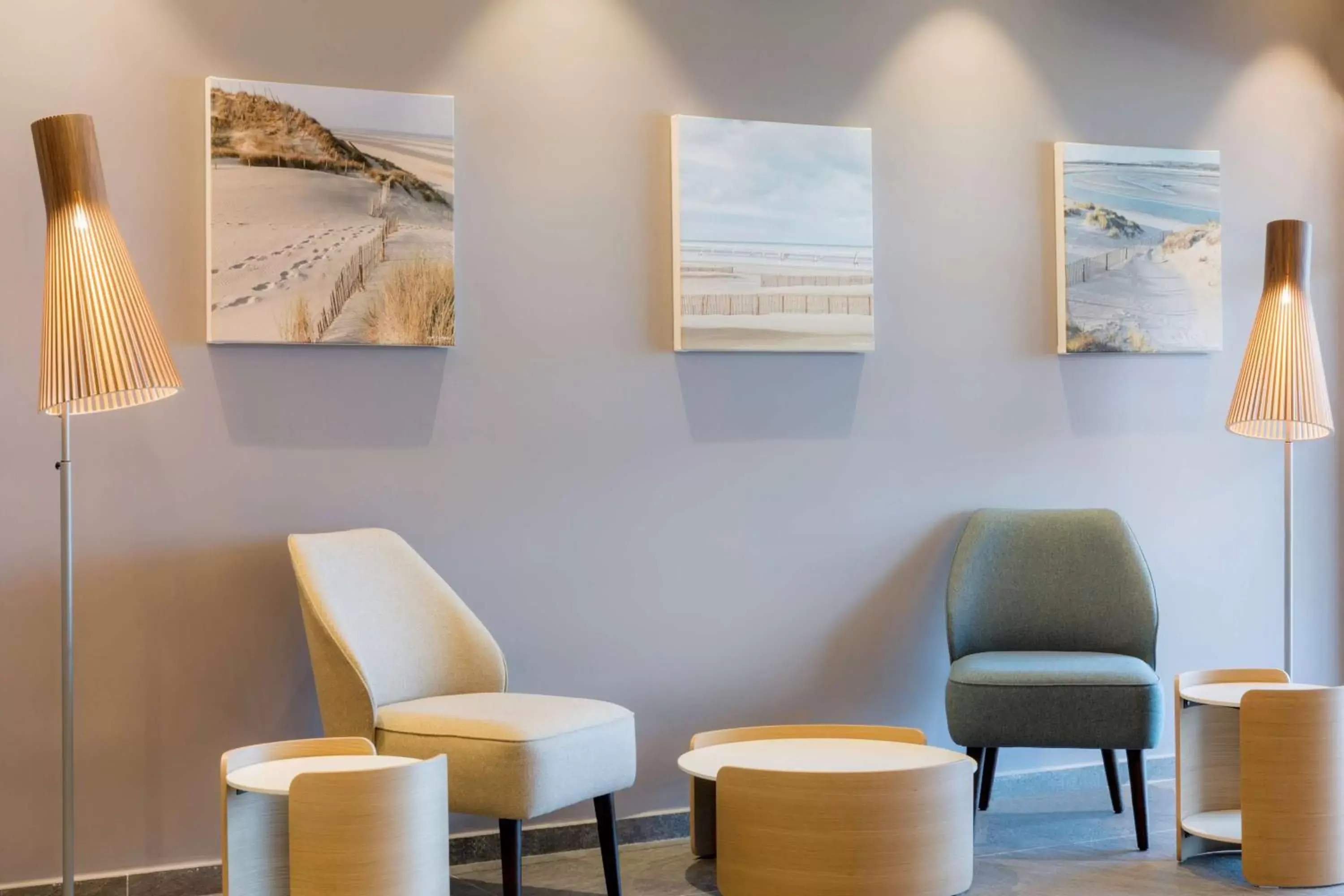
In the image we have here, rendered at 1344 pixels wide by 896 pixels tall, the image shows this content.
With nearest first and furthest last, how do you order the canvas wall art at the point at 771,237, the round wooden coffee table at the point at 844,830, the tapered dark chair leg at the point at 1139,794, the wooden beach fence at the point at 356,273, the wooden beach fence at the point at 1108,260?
the round wooden coffee table at the point at 844,830, the wooden beach fence at the point at 356,273, the tapered dark chair leg at the point at 1139,794, the canvas wall art at the point at 771,237, the wooden beach fence at the point at 1108,260

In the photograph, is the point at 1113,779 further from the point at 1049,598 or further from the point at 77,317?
the point at 77,317

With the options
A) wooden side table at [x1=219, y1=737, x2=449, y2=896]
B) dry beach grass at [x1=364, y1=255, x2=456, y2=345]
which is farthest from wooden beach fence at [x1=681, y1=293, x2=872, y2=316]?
wooden side table at [x1=219, y1=737, x2=449, y2=896]

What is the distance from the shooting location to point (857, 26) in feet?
13.5

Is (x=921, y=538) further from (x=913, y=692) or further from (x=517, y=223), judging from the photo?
(x=517, y=223)

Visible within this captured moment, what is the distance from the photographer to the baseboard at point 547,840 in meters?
3.30

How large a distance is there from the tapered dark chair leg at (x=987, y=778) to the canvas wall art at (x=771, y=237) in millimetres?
1316

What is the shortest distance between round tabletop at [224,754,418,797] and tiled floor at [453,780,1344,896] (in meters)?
0.70

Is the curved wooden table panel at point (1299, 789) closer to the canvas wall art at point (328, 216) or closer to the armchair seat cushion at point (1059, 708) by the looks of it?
the armchair seat cushion at point (1059, 708)

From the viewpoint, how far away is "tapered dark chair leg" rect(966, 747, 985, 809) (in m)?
3.76

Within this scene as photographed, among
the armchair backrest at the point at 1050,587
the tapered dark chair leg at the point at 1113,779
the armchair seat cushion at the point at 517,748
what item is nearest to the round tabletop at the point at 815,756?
the armchair seat cushion at the point at 517,748

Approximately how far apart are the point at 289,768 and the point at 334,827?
1.02 feet

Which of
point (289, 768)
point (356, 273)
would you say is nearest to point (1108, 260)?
point (356, 273)

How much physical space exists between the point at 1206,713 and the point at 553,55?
2602 millimetres

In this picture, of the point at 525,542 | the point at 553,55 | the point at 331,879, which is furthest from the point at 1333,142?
the point at 331,879
